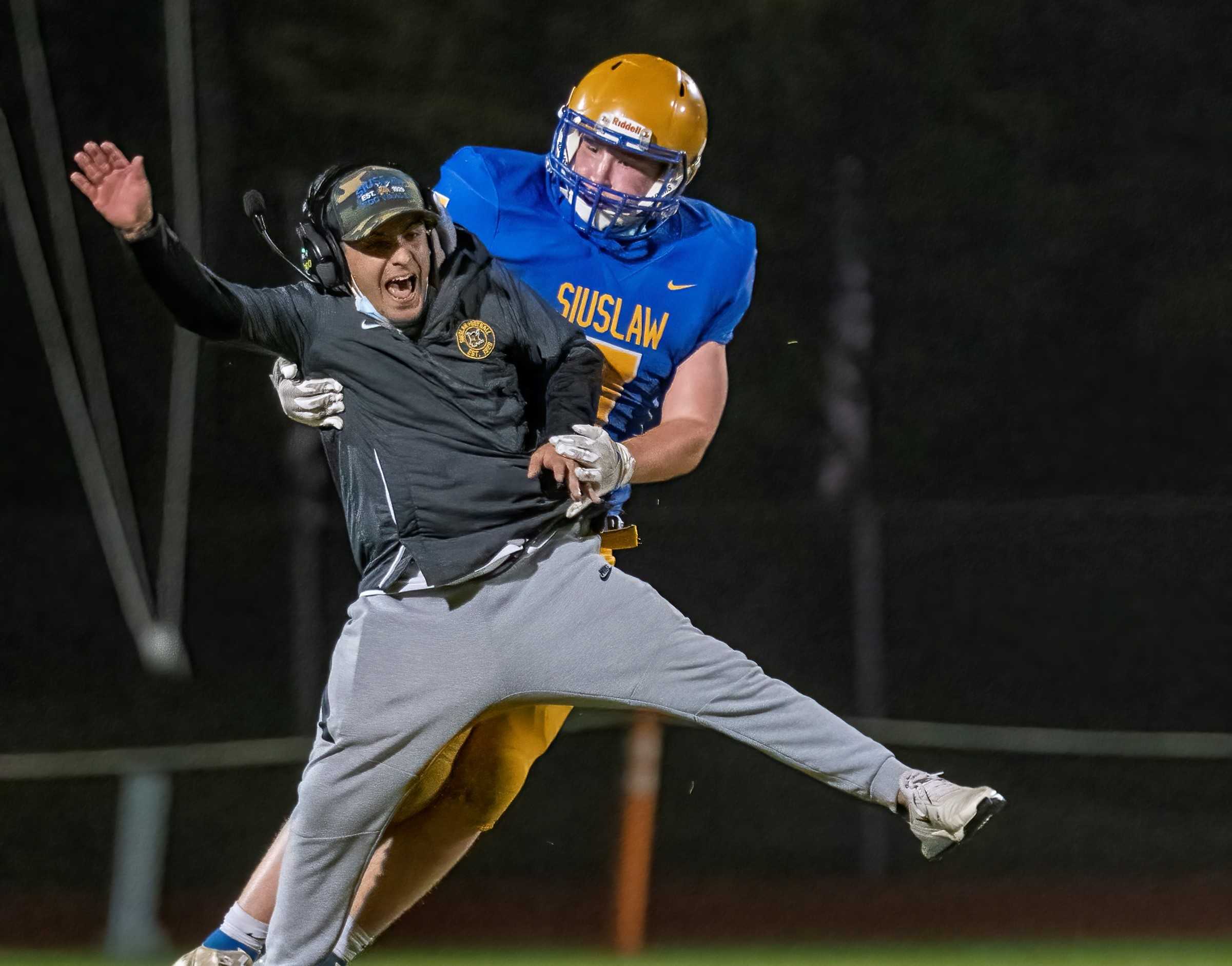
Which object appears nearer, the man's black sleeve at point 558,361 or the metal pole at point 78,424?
the man's black sleeve at point 558,361

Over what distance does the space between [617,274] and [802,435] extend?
10.7ft

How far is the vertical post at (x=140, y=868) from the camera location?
13.5 ft

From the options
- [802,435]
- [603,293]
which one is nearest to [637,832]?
[603,293]

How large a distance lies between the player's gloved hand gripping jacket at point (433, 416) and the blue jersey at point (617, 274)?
339 millimetres

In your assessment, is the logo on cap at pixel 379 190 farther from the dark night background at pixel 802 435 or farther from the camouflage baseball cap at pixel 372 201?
the dark night background at pixel 802 435

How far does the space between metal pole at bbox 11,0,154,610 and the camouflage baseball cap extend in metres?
2.54

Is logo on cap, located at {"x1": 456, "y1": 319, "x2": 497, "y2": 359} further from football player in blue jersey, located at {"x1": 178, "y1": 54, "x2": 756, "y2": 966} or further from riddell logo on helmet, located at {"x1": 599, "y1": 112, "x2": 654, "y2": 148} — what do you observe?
riddell logo on helmet, located at {"x1": 599, "y1": 112, "x2": 654, "y2": 148}

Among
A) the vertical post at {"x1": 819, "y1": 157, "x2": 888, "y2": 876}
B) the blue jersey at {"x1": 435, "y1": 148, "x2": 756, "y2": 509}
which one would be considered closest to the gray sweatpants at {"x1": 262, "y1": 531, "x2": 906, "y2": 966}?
the blue jersey at {"x1": 435, "y1": 148, "x2": 756, "y2": 509}

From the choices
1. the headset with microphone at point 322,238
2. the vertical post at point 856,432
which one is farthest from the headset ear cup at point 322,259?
the vertical post at point 856,432

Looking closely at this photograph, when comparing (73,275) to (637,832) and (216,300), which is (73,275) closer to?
(637,832)

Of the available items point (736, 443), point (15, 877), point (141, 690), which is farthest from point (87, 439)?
point (736, 443)

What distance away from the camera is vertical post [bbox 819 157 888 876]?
227 inches

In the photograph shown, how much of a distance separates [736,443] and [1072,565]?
135 centimetres

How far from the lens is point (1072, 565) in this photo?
5.89m
